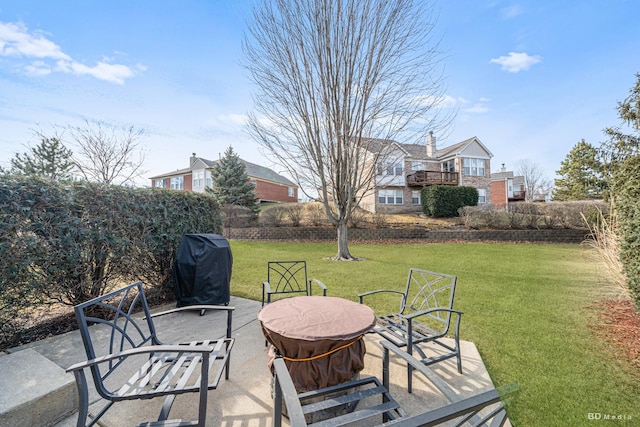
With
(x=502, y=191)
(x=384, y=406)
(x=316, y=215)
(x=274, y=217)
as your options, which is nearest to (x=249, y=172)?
(x=274, y=217)

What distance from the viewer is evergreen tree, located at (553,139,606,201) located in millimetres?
22875

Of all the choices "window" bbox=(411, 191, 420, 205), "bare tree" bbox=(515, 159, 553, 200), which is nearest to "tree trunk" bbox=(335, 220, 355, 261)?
"window" bbox=(411, 191, 420, 205)

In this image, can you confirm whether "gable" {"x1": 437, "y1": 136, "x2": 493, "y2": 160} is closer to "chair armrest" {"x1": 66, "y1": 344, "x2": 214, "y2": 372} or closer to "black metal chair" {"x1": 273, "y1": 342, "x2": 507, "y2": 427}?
"black metal chair" {"x1": 273, "y1": 342, "x2": 507, "y2": 427}

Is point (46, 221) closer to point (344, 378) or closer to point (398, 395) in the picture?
point (344, 378)

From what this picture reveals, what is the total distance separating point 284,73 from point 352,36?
262cm

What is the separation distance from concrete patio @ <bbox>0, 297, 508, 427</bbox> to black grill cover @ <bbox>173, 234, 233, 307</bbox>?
2.24 feet

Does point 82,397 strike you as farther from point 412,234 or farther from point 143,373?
point 412,234

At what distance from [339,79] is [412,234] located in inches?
415

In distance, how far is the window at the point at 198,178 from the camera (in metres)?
28.4

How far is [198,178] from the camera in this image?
28688 millimetres

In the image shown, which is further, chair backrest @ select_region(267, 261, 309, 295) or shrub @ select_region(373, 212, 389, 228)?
shrub @ select_region(373, 212, 389, 228)

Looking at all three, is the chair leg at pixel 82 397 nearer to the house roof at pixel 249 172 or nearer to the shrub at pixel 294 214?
the shrub at pixel 294 214

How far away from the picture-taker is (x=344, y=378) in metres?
1.90

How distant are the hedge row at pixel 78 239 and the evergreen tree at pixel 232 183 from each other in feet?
51.2
